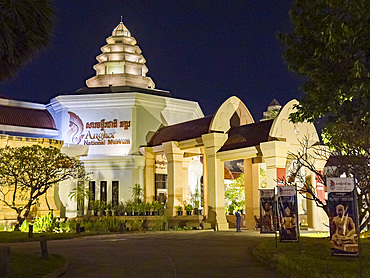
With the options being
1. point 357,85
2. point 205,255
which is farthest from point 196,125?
point 357,85

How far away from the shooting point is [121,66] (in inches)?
1702

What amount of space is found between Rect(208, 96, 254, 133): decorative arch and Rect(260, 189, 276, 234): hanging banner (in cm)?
1120

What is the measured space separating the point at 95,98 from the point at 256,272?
88.9 ft

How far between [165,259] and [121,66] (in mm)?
30599

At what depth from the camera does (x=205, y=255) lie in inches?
626

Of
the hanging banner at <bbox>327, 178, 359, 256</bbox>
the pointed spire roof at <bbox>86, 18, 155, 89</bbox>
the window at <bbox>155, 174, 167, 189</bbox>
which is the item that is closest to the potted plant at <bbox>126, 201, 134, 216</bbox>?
the window at <bbox>155, 174, 167, 189</bbox>

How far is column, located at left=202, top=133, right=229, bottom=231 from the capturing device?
30453 mm

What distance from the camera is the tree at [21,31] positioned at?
14797mm

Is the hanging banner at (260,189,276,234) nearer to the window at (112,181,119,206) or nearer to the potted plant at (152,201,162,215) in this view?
the potted plant at (152,201,162,215)

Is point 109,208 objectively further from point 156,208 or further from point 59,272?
point 59,272

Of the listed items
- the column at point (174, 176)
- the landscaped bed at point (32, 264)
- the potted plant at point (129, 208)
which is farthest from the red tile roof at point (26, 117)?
the landscaped bed at point (32, 264)

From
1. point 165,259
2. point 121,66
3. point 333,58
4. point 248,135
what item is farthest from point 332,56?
point 121,66

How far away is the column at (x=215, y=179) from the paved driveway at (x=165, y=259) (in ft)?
31.2

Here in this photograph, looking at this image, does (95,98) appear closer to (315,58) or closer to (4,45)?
(4,45)
